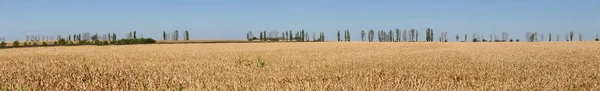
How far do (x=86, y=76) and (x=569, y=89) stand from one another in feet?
23.9

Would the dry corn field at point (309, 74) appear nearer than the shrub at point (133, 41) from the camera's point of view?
Yes

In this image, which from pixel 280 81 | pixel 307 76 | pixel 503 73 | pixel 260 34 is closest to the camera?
pixel 280 81

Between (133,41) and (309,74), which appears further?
(133,41)

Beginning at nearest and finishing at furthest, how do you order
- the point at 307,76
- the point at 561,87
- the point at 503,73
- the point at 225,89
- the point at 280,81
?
the point at 225,89 → the point at 561,87 → the point at 280,81 → the point at 307,76 → the point at 503,73

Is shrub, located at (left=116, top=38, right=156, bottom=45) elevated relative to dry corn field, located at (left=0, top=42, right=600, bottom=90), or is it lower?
elevated

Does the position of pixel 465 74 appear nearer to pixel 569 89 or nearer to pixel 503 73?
pixel 503 73

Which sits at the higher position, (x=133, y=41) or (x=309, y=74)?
(x=133, y=41)

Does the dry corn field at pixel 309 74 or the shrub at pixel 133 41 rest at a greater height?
the shrub at pixel 133 41

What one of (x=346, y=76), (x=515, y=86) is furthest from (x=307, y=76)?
(x=515, y=86)

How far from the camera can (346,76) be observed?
8586 mm

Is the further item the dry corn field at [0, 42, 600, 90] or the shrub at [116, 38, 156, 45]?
the shrub at [116, 38, 156, 45]

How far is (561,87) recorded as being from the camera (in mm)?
6523

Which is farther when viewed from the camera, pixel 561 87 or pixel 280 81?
pixel 280 81

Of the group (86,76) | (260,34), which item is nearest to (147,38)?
(260,34)
